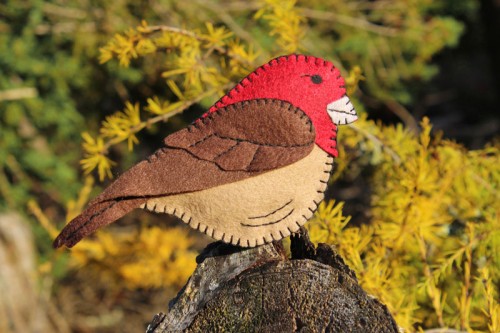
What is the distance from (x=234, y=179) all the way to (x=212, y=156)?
0.04 meters

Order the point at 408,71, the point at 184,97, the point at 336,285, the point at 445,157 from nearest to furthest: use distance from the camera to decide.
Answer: the point at 336,285 < the point at 184,97 < the point at 445,157 < the point at 408,71

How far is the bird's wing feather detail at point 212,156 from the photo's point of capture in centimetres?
77

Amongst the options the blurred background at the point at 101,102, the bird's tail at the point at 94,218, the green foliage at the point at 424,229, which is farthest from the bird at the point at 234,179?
the blurred background at the point at 101,102

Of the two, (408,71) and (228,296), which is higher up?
(228,296)

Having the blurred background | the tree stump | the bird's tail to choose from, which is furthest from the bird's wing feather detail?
the blurred background

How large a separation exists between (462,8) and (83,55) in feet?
5.94

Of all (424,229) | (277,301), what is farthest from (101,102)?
(277,301)

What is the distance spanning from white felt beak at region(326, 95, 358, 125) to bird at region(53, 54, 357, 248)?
0.17ft

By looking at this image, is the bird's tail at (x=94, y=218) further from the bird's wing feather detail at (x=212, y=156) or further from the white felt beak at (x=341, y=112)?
the white felt beak at (x=341, y=112)

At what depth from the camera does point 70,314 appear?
8.31 feet

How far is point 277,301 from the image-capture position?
0.77 metres

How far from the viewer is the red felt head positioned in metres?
0.82

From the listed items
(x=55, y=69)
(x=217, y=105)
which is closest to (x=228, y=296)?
(x=217, y=105)

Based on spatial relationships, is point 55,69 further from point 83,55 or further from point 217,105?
point 217,105
